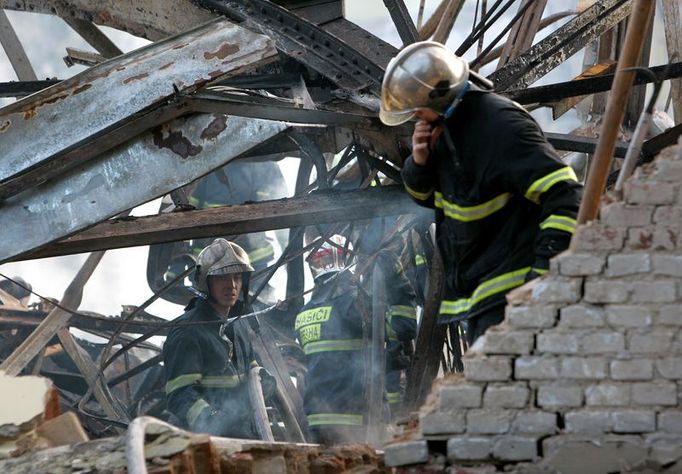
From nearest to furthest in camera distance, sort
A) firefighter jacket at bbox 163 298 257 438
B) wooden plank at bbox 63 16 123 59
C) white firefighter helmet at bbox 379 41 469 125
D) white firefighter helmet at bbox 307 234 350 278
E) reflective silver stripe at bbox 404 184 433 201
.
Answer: white firefighter helmet at bbox 379 41 469 125, reflective silver stripe at bbox 404 184 433 201, firefighter jacket at bbox 163 298 257 438, wooden plank at bbox 63 16 123 59, white firefighter helmet at bbox 307 234 350 278

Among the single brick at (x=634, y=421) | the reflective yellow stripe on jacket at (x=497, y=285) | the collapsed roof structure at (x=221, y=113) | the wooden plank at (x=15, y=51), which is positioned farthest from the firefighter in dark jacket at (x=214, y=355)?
the single brick at (x=634, y=421)

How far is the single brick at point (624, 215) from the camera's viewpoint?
4582mm

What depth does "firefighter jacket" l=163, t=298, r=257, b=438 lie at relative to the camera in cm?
784

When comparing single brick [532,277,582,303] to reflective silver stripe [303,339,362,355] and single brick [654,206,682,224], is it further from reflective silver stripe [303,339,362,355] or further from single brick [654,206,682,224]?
reflective silver stripe [303,339,362,355]

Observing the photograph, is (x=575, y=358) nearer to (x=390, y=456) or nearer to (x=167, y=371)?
(x=390, y=456)

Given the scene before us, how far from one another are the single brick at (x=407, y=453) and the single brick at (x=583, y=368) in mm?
568

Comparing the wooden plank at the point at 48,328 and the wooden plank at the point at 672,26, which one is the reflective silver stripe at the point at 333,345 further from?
the wooden plank at the point at 672,26

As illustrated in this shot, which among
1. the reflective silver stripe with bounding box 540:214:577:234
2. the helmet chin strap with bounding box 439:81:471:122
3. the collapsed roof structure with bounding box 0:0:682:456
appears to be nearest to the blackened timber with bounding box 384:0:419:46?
the collapsed roof structure with bounding box 0:0:682:456

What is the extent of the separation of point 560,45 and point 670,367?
159 inches

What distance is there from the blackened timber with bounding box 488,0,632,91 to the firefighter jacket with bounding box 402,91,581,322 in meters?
2.43

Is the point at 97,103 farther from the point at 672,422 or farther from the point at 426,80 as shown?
the point at 672,422

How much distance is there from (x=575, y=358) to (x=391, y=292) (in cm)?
434

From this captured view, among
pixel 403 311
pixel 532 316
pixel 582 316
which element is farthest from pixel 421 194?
pixel 403 311

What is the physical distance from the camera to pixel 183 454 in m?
5.26
